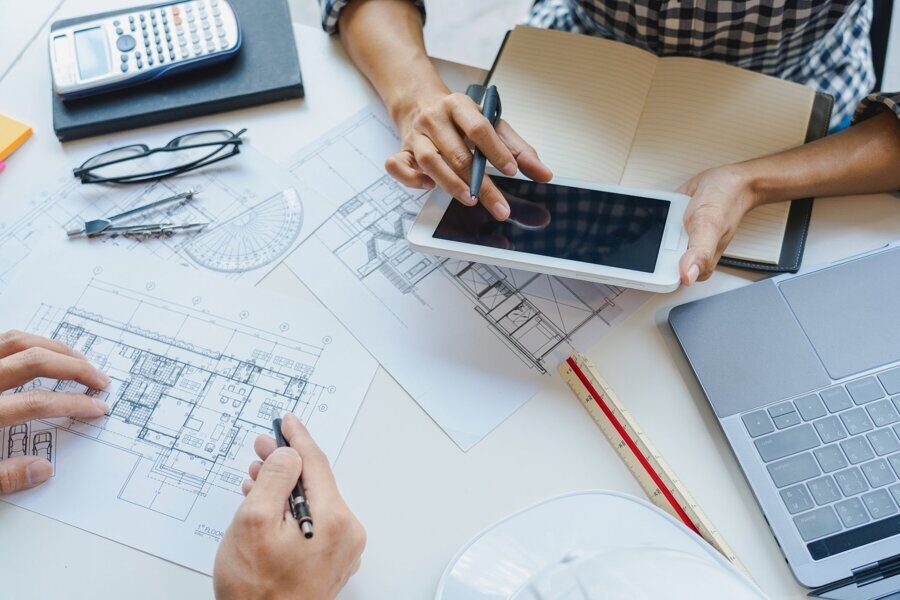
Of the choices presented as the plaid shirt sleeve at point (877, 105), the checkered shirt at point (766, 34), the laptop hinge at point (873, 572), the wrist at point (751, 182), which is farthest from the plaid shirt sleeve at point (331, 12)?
the laptop hinge at point (873, 572)

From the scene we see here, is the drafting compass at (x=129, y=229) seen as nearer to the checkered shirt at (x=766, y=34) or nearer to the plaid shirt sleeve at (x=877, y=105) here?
the checkered shirt at (x=766, y=34)

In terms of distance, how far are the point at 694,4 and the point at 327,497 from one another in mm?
726

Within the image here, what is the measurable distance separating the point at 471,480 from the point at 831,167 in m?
0.53

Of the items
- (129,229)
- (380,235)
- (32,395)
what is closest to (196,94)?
(129,229)

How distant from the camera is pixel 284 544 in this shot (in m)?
0.63

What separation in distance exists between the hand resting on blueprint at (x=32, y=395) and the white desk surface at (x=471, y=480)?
0.04 m

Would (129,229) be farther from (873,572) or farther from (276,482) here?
(873,572)

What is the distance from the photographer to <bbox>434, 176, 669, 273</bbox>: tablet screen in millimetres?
766

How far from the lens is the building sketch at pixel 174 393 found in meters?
0.73

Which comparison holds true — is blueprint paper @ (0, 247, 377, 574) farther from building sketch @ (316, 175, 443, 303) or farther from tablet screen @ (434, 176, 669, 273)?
tablet screen @ (434, 176, 669, 273)

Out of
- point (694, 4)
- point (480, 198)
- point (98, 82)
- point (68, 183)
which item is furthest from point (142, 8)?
point (694, 4)

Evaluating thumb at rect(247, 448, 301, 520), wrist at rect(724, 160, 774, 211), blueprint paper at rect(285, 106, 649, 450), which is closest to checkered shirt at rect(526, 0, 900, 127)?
wrist at rect(724, 160, 774, 211)

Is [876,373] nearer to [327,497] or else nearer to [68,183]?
[327,497]

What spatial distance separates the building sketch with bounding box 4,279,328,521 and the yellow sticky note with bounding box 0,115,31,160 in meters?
0.24
